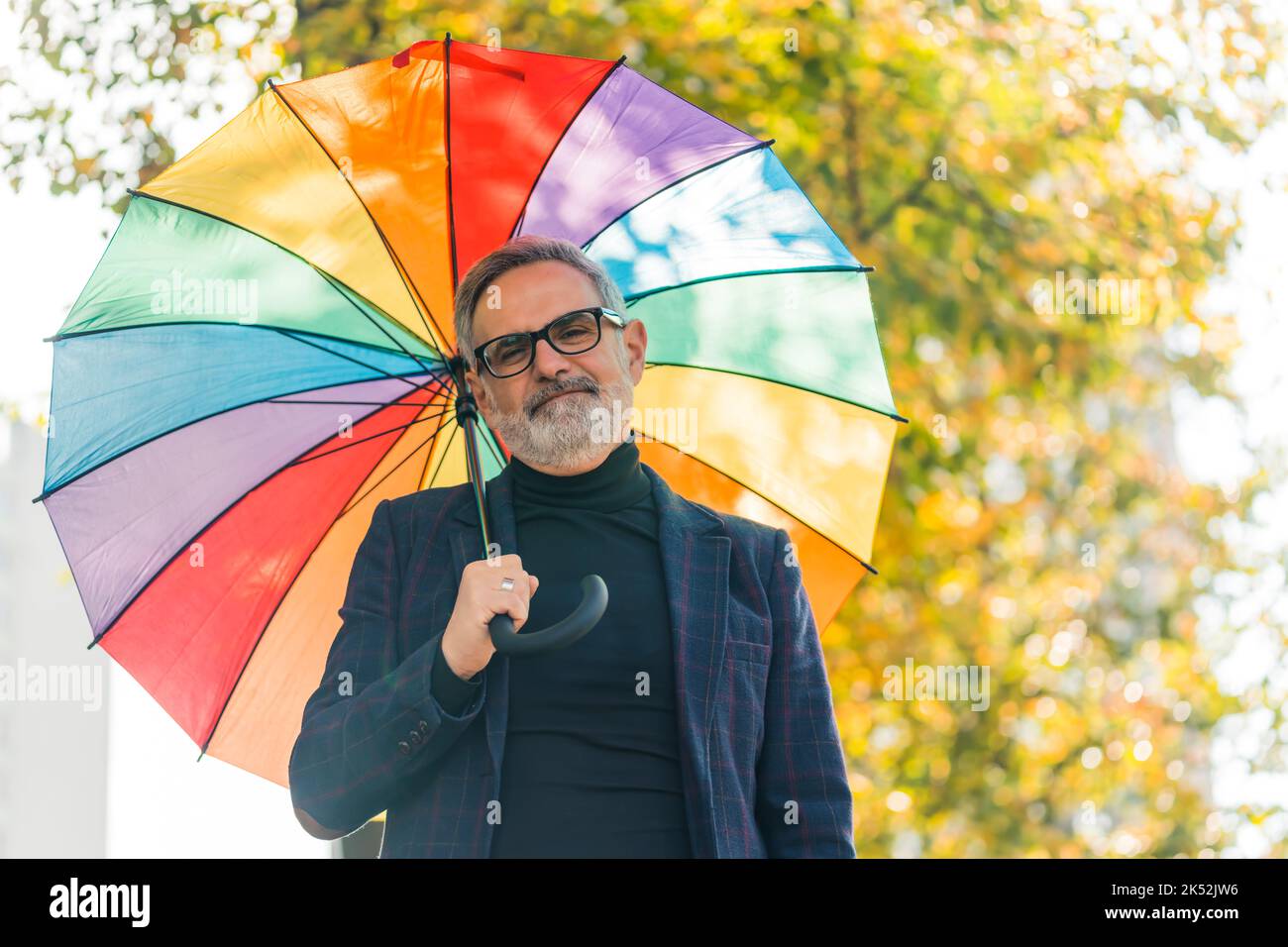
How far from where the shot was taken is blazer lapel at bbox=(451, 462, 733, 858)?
230 cm

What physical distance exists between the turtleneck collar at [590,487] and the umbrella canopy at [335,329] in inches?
13.2

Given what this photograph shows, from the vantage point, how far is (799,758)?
96.7 inches

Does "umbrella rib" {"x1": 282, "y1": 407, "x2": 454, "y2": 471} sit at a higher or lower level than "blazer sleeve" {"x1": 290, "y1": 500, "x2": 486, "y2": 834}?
higher

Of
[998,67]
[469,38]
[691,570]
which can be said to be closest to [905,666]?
[998,67]

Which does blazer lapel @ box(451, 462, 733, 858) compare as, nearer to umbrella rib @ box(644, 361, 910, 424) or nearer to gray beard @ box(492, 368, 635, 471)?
gray beard @ box(492, 368, 635, 471)

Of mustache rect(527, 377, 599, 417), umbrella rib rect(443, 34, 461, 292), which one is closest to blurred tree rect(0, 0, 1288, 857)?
umbrella rib rect(443, 34, 461, 292)

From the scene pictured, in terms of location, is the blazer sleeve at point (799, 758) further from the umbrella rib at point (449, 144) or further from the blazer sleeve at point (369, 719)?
the umbrella rib at point (449, 144)

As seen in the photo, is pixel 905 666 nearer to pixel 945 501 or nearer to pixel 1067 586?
pixel 945 501

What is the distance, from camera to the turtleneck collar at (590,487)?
2631 mm

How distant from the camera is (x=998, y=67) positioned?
6.46 meters

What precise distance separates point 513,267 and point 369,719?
0.90 m

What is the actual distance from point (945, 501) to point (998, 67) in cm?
219

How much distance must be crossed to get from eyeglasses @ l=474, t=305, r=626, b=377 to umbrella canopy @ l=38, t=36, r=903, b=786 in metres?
0.26
